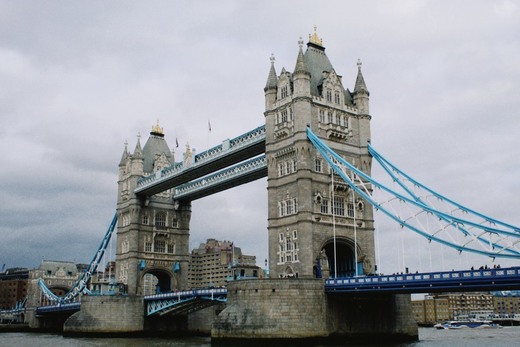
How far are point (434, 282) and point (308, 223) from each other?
12.5 m

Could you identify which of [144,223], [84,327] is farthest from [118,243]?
[84,327]

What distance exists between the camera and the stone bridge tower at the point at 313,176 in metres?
50.1

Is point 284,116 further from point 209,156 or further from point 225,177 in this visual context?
point 225,177

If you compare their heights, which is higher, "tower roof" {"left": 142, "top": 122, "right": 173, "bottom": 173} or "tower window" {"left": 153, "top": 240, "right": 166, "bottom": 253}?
"tower roof" {"left": 142, "top": 122, "right": 173, "bottom": 173}

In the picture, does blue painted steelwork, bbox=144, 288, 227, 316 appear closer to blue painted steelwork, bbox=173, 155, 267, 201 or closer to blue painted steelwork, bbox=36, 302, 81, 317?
blue painted steelwork, bbox=173, 155, 267, 201

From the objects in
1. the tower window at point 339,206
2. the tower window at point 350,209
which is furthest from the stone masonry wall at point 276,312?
the tower window at point 350,209

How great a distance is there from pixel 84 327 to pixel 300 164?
109ft

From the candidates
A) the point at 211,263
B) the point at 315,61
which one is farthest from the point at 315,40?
the point at 211,263

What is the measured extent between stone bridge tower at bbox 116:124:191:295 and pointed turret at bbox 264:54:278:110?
1015 inches

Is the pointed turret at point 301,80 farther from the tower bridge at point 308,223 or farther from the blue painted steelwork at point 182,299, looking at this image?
the blue painted steelwork at point 182,299

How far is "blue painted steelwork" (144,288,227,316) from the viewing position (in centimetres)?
5514

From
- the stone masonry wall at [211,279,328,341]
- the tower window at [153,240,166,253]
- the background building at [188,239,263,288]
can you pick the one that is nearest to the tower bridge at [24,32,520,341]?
the stone masonry wall at [211,279,328,341]

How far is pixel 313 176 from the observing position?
51125 millimetres

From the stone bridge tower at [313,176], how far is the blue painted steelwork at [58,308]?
38036mm
